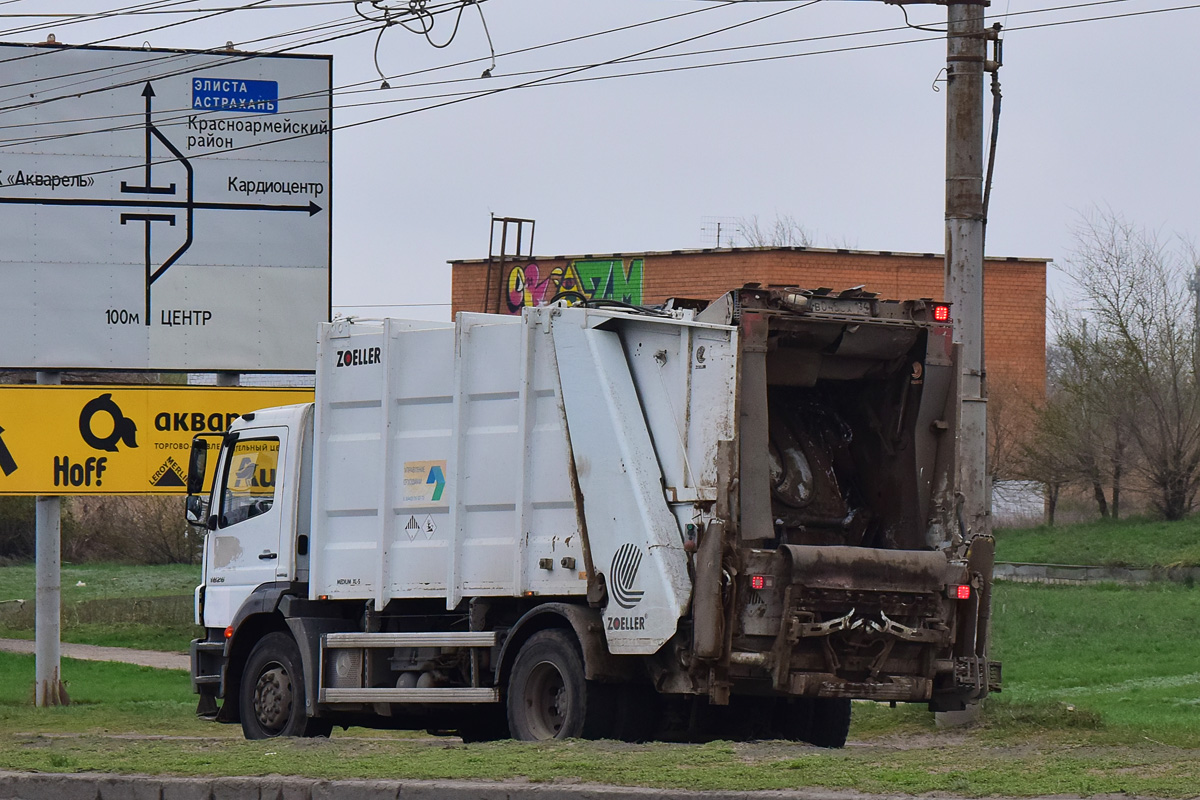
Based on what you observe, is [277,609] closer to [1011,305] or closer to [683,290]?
[683,290]

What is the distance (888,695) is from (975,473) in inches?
126

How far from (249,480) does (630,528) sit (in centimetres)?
460

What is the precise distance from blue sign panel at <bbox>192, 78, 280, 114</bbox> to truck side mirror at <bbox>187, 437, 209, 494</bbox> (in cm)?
755

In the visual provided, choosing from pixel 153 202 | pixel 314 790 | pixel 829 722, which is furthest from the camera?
pixel 153 202

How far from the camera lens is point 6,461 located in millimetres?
20828

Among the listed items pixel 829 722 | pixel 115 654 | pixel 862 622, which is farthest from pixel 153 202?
pixel 862 622

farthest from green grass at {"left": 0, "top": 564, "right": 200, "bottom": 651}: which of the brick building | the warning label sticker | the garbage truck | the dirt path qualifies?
the warning label sticker

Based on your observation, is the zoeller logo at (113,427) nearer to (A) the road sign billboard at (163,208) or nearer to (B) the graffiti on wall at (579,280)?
(A) the road sign billboard at (163,208)

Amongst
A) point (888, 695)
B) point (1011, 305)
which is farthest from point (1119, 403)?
point (888, 695)

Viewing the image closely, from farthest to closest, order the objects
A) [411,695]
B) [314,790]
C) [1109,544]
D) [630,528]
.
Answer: [1109,544]
[411,695]
[630,528]
[314,790]

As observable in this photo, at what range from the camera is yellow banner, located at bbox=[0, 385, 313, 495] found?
2089 centimetres

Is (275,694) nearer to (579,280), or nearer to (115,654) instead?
(115,654)

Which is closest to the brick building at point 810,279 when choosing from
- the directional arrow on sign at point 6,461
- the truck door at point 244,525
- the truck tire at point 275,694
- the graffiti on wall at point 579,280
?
the graffiti on wall at point 579,280

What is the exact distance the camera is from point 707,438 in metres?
11.1
